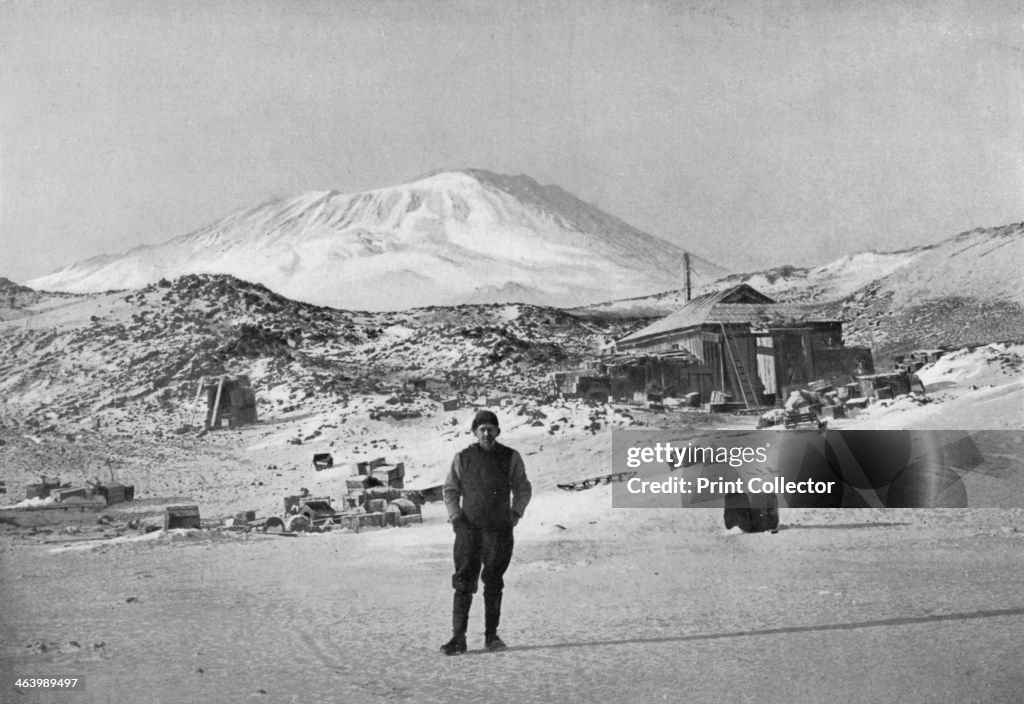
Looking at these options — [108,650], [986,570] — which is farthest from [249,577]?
[986,570]

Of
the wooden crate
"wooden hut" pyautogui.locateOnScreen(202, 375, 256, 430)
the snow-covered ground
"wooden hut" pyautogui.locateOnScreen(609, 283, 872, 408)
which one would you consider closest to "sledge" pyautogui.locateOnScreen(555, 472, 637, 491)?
the snow-covered ground

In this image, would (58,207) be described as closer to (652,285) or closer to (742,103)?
(652,285)

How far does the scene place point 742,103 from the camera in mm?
6070

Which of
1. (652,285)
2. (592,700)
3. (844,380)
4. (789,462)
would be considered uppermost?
(652,285)

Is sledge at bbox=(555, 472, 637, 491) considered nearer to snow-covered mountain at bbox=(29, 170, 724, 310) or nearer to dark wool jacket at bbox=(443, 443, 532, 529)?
snow-covered mountain at bbox=(29, 170, 724, 310)

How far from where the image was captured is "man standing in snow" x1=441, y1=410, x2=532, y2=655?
3609 mm

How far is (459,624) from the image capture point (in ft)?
11.9

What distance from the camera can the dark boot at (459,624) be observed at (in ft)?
11.8

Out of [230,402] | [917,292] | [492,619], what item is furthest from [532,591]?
[917,292]

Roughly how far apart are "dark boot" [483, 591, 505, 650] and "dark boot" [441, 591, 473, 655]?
7cm

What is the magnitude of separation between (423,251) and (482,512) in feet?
11.0

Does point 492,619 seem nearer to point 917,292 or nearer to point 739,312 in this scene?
point 739,312

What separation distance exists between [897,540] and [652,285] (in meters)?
2.29

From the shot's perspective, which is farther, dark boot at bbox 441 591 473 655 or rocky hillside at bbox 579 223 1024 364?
rocky hillside at bbox 579 223 1024 364
